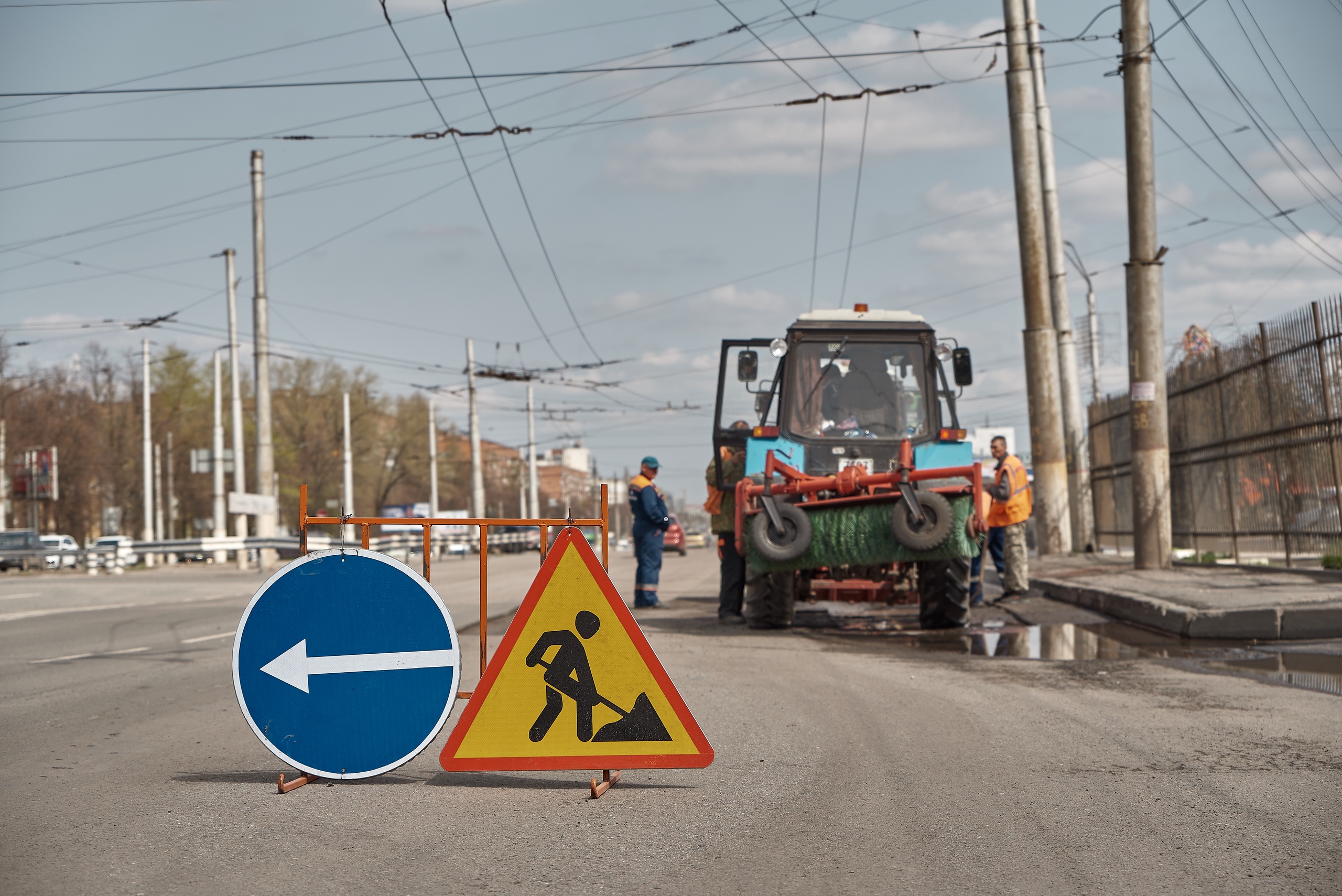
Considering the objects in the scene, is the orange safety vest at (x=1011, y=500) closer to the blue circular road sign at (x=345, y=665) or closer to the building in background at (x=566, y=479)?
the blue circular road sign at (x=345, y=665)

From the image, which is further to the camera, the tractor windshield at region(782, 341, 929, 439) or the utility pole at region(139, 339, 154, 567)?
the utility pole at region(139, 339, 154, 567)

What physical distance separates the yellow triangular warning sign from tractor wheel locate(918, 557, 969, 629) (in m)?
6.97

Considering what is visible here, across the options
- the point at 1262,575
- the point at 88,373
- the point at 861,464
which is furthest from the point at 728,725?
the point at 88,373

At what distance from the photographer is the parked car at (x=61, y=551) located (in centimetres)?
3086

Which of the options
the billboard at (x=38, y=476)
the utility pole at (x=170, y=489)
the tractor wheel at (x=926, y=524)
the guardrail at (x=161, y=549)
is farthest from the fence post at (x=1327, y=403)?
the utility pole at (x=170, y=489)

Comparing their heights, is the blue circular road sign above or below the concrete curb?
above

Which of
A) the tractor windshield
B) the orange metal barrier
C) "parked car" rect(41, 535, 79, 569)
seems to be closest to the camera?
the orange metal barrier

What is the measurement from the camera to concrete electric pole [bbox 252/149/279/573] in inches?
1198

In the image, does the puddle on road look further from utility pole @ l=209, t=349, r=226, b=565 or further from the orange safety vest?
utility pole @ l=209, t=349, r=226, b=565

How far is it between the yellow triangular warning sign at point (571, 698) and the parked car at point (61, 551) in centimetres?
2852

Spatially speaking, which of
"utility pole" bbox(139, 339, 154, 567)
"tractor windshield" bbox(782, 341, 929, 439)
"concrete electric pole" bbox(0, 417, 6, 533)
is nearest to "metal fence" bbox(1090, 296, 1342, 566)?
"tractor windshield" bbox(782, 341, 929, 439)

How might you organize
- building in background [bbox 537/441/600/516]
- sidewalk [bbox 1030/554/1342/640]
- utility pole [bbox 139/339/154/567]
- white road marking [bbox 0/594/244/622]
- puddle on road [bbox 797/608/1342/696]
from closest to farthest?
puddle on road [bbox 797/608/1342/696] < sidewalk [bbox 1030/554/1342/640] < white road marking [bbox 0/594/244/622] < utility pole [bbox 139/339/154/567] < building in background [bbox 537/441/600/516]

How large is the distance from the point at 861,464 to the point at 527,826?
8.04 m

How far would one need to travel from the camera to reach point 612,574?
85.4 feet
